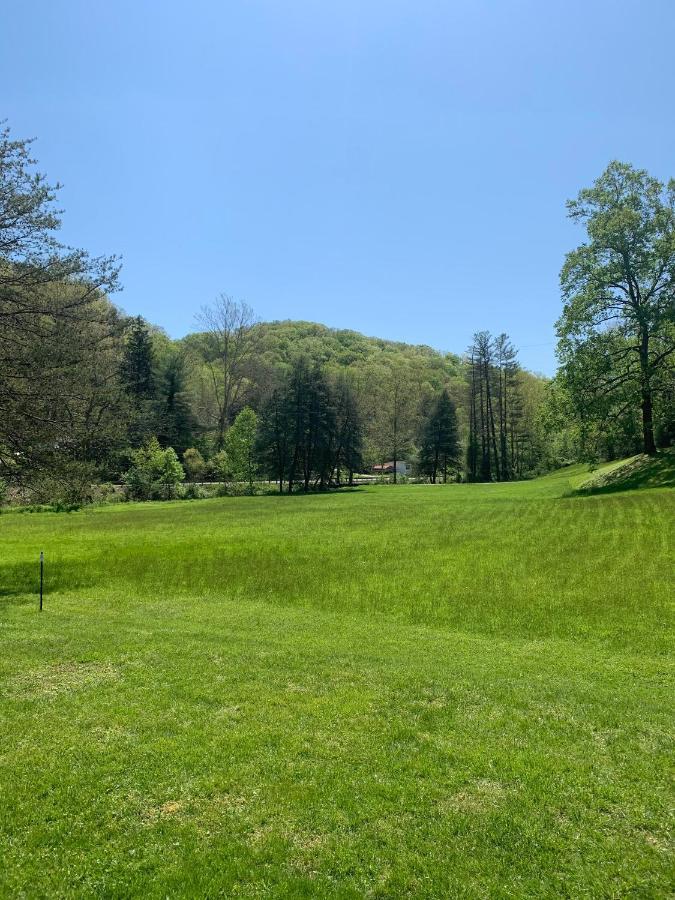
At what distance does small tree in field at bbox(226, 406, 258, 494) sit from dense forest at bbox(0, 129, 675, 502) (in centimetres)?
18

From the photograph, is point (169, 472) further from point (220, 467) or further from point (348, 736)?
point (348, 736)

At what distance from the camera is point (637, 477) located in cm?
2733

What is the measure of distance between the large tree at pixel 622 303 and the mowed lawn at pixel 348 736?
1808cm

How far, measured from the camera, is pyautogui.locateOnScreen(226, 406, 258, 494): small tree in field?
52.9m

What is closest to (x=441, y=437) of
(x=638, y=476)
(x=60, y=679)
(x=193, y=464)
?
(x=193, y=464)

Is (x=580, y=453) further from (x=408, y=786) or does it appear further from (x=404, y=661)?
(x=408, y=786)

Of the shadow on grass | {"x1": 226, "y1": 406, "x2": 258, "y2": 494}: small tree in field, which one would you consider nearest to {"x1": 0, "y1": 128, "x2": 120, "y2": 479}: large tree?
the shadow on grass

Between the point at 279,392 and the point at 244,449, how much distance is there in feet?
22.7

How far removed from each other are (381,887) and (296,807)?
41.4 inches

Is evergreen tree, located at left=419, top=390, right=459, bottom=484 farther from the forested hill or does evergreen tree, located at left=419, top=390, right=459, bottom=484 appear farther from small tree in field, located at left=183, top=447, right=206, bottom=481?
small tree in field, located at left=183, top=447, right=206, bottom=481

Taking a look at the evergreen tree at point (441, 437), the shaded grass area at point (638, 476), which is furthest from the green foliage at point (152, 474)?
the shaded grass area at point (638, 476)

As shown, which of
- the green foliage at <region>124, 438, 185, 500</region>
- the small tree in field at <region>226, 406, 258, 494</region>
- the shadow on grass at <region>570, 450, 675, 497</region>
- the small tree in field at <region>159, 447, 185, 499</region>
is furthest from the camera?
the small tree in field at <region>226, 406, 258, 494</region>

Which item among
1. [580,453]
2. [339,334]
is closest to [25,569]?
[580,453]

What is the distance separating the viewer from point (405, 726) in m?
5.92
